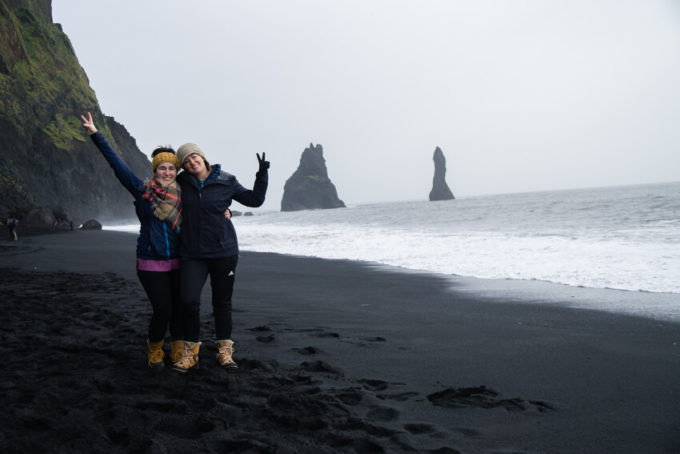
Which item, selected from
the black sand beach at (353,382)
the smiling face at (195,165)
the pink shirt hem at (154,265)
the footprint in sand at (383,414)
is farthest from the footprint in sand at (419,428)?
the smiling face at (195,165)

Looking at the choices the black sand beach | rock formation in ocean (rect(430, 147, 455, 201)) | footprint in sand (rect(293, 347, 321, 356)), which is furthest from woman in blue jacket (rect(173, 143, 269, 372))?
rock formation in ocean (rect(430, 147, 455, 201))

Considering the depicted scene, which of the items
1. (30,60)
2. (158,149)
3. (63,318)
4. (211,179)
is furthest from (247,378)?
(30,60)

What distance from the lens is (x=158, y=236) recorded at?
3330 mm

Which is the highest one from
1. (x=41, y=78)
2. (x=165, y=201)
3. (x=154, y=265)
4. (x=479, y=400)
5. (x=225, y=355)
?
(x=41, y=78)

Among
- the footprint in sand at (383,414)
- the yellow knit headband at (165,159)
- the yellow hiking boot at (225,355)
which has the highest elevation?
the yellow knit headband at (165,159)

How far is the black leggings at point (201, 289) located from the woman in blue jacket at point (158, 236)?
0.12 metres

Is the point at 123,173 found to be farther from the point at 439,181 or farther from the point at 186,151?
the point at 439,181

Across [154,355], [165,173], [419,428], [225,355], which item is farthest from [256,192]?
[419,428]

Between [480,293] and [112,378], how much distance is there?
5.65 metres

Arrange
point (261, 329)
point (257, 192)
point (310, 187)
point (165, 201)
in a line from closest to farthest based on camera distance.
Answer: point (165, 201) < point (257, 192) < point (261, 329) < point (310, 187)

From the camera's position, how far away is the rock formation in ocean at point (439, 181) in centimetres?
14962

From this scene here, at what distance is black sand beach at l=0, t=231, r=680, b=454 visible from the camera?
2.43 m

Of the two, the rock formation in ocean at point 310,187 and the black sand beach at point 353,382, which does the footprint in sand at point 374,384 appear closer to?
the black sand beach at point 353,382

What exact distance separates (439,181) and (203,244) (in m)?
153
